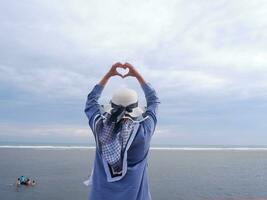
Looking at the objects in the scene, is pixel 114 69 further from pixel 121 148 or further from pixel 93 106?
pixel 121 148

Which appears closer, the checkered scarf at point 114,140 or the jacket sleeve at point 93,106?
the checkered scarf at point 114,140

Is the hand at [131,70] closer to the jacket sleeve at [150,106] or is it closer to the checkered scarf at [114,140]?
the jacket sleeve at [150,106]

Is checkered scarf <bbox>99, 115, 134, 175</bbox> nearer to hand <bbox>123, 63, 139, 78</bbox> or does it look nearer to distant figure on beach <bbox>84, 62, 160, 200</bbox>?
distant figure on beach <bbox>84, 62, 160, 200</bbox>

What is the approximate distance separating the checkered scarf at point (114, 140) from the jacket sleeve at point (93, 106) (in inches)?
5.1

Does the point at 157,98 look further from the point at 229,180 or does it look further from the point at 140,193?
the point at 229,180

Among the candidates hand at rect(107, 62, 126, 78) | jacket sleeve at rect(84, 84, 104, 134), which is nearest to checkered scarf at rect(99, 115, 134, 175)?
jacket sleeve at rect(84, 84, 104, 134)

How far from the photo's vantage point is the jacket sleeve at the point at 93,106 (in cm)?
235

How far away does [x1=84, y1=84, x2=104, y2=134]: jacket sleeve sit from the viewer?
7.70ft

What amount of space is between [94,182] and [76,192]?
17.4 meters

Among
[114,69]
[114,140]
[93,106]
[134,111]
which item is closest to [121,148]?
[114,140]

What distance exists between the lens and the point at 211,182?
2377 cm

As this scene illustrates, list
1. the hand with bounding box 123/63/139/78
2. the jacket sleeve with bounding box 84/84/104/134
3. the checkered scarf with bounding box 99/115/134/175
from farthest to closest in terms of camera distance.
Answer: the hand with bounding box 123/63/139/78 → the jacket sleeve with bounding box 84/84/104/134 → the checkered scarf with bounding box 99/115/134/175

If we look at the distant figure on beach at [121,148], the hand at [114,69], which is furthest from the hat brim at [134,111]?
the hand at [114,69]

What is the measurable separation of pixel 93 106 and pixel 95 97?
70mm
